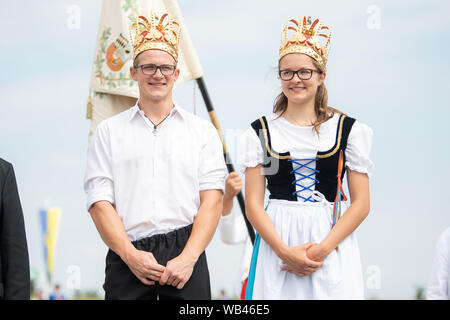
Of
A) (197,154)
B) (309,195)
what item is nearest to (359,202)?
(309,195)

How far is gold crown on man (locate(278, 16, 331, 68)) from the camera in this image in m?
3.28

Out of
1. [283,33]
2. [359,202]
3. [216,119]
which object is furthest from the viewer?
[216,119]

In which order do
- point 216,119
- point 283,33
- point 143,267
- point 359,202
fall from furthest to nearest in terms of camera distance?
1. point 216,119
2. point 283,33
3. point 359,202
4. point 143,267

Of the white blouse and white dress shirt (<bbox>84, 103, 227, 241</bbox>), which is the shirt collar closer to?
white dress shirt (<bbox>84, 103, 227, 241</bbox>)

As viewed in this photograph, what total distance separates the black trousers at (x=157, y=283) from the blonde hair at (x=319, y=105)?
33.7 inches

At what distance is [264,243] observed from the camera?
10.6 ft

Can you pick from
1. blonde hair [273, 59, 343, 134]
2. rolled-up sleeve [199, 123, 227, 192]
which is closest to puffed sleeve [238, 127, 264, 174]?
rolled-up sleeve [199, 123, 227, 192]

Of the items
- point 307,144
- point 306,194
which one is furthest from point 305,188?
point 307,144

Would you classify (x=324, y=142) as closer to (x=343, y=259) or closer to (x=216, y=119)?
(x=343, y=259)

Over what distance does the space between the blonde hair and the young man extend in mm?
407

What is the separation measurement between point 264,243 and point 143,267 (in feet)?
2.16

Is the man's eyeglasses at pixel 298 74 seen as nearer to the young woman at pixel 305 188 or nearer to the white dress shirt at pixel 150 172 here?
the young woman at pixel 305 188

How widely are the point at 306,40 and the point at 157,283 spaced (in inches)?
57.9

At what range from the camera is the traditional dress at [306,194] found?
315 cm
